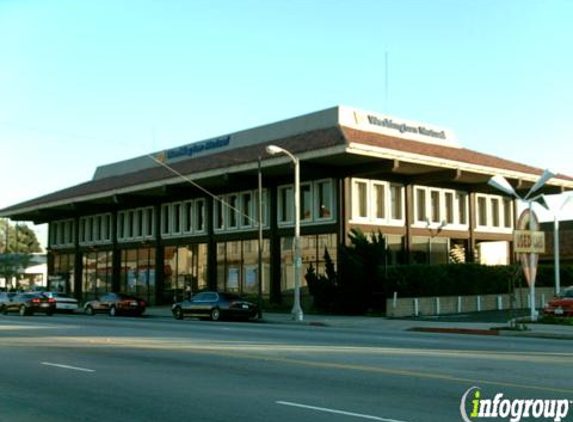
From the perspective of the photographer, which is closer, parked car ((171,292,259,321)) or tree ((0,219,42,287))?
parked car ((171,292,259,321))

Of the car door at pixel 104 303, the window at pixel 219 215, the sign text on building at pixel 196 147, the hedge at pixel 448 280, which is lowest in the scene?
the car door at pixel 104 303

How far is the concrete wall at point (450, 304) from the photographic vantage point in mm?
34062

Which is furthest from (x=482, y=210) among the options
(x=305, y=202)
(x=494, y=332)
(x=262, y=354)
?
(x=262, y=354)

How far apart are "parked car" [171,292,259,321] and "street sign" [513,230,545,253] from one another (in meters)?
12.9

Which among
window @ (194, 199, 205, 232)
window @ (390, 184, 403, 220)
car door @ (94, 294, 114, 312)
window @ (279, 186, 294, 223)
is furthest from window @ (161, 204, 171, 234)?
window @ (390, 184, 403, 220)

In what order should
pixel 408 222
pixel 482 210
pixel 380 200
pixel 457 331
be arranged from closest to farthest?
pixel 457 331 < pixel 380 200 < pixel 408 222 < pixel 482 210

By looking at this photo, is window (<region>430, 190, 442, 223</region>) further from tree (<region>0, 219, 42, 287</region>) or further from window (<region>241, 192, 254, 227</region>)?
tree (<region>0, 219, 42, 287</region>)

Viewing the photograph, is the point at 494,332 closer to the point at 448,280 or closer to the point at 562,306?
the point at 562,306

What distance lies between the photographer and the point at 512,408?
9.23 meters

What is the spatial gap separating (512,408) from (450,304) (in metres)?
27.6

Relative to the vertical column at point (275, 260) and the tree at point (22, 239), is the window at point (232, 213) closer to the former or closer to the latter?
the vertical column at point (275, 260)

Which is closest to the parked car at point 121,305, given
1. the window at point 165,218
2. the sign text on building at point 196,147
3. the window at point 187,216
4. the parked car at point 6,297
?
the parked car at point 6,297

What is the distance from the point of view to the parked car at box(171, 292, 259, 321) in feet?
113

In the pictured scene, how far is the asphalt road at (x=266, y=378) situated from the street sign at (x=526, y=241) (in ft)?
29.8
